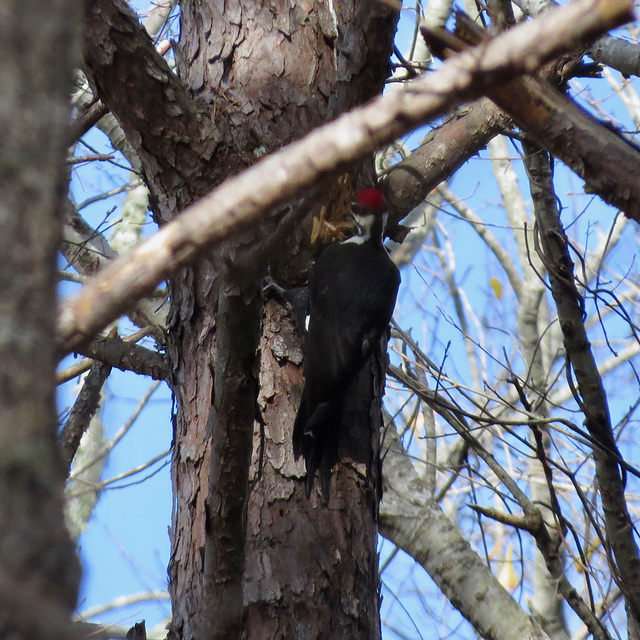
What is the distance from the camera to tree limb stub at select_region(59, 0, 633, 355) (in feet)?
3.44

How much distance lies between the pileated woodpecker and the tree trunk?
7 cm

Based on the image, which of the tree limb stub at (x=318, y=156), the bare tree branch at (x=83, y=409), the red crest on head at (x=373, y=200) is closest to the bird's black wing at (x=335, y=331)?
the red crest on head at (x=373, y=200)

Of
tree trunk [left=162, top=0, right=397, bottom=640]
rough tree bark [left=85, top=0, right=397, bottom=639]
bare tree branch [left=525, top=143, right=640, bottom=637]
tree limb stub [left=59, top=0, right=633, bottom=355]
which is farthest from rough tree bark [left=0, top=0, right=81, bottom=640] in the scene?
bare tree branch [left=525, top=143, right=640, bottom=637]

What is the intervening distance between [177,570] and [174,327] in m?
0.76

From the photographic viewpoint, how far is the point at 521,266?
9.09m

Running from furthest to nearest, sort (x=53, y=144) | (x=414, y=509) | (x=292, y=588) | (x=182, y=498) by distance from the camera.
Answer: (x=414, y=509) < (x=182, y=498) < (x=292, y=588) < (x=53, y=144)

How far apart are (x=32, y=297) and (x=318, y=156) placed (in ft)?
1.59

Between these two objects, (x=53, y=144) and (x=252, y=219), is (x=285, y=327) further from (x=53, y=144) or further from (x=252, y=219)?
(x=53, y=144)

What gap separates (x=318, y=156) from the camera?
1.10 m

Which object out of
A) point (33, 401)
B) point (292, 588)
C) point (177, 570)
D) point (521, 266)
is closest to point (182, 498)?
point (177, 570)

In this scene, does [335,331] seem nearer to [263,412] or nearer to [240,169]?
[263,412]

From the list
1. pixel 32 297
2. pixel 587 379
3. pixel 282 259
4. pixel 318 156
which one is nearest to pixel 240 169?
pixel 282 259

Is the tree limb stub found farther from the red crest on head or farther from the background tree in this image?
the red crest on head

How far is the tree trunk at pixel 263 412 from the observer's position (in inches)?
69.7
